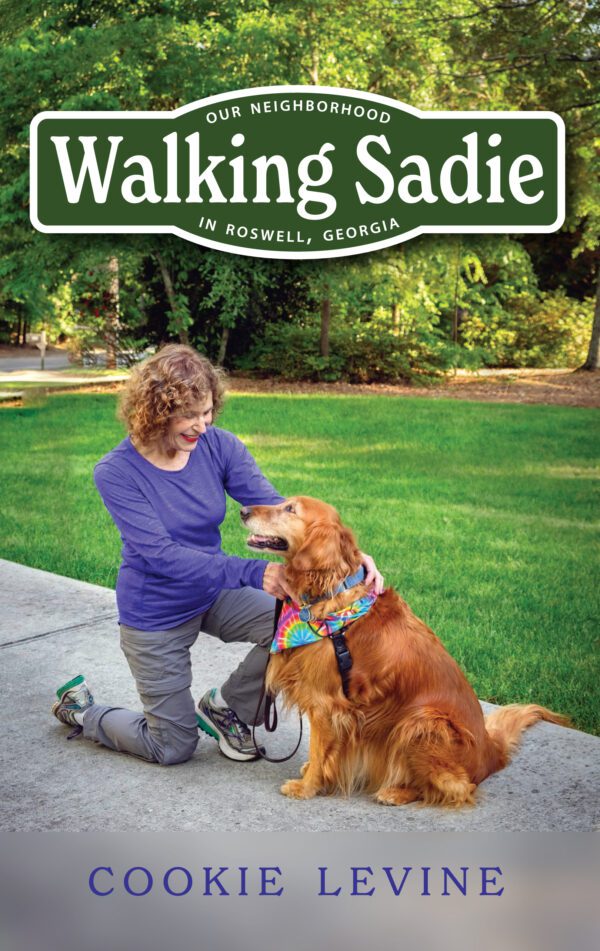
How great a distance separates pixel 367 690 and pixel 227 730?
1.85 feet

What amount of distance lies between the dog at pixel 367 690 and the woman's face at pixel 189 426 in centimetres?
30

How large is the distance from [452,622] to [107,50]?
24.6 feet

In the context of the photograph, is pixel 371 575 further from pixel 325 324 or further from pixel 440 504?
pixel 325 324

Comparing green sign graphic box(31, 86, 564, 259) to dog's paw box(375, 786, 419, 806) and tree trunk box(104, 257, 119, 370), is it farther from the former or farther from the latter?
tree trunk box(104, 257, 119, 370)

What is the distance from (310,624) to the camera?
9.46 feet

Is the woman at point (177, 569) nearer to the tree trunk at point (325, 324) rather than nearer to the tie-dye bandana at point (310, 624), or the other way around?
the tie-dye bandana at point (310, 624)

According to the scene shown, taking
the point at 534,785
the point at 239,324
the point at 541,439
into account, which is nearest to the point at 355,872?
the point at 534,785

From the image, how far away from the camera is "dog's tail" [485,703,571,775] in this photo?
122 inches

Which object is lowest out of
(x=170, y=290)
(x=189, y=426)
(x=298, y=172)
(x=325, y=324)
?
(x=189, y=426)

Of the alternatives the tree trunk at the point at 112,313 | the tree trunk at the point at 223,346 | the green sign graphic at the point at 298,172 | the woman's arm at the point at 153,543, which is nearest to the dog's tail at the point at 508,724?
the woman's arm at the point at 153,543

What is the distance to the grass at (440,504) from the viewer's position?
4566 mm

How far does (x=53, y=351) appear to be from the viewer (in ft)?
56.3

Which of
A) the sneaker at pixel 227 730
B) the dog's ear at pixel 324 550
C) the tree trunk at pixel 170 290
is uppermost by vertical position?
the tree trunk at pixel 170 290

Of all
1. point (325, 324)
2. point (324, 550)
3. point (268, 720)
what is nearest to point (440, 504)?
point (325, 324)
